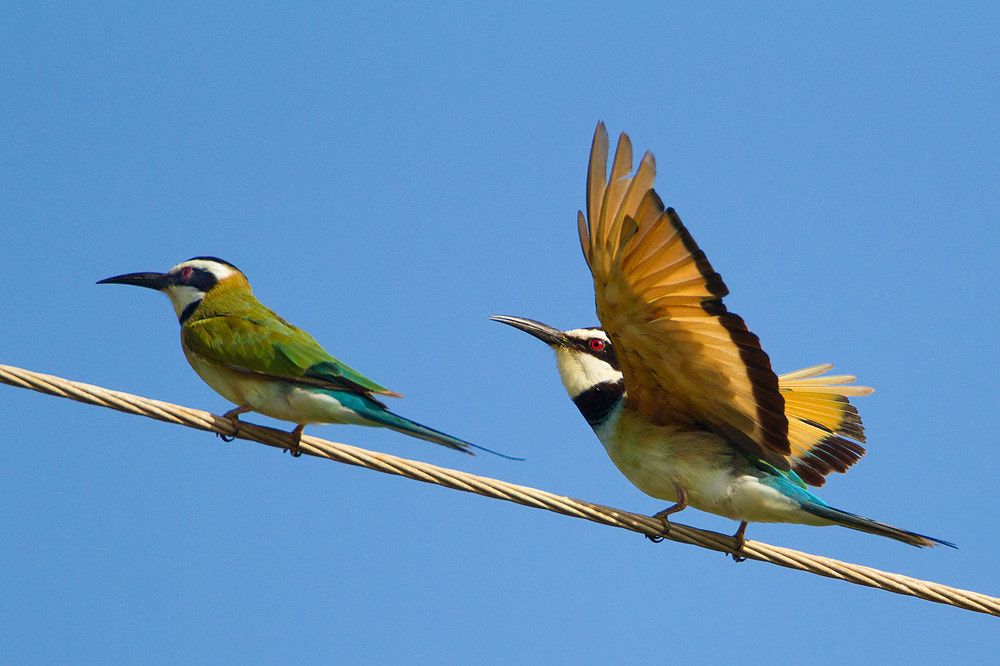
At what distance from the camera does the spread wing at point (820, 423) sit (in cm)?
477

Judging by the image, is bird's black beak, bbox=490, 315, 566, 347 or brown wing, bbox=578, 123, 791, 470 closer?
brown wing, bbox=578, 123, 791, 470

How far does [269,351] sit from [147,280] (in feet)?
3.78

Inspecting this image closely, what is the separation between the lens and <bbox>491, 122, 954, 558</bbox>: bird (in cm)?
367

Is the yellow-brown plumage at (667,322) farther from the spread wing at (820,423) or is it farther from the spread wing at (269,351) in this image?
the spread wing at (269,351)

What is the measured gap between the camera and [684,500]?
4.13m

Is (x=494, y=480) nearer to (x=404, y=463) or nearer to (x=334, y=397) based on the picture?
(x=404, y=463)

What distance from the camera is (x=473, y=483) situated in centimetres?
341

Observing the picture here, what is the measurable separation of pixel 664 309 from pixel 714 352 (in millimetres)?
248

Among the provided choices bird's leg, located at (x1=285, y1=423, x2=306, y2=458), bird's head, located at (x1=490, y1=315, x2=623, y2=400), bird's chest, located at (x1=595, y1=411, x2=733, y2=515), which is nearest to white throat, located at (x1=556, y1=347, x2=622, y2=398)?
bird's head, located at (x1=490, y1=315, x2=623, y2=400)

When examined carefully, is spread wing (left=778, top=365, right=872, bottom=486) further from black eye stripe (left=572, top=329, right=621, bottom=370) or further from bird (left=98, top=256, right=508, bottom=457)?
bird (left=98, top=256, right=508, bottom=457)

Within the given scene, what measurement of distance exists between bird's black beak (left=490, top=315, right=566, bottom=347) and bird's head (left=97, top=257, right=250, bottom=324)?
1258mm

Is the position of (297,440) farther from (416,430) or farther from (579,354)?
(579,354)

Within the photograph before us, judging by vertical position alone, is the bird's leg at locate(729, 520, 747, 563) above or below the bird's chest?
below

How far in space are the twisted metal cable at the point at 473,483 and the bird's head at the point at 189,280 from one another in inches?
47.7
